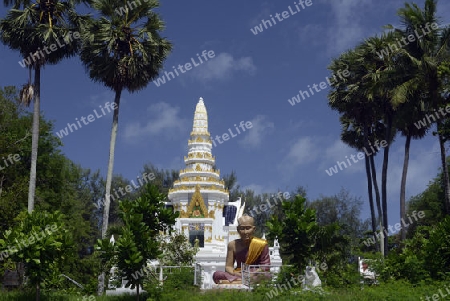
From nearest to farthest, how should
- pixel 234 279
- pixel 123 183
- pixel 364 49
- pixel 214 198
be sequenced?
pixel 234 279 < pixel 364 49 < pixel 214 198 < pixel 123 183

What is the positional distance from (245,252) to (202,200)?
19.9 meters

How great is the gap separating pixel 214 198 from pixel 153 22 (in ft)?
61.9

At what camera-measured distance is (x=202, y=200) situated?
41.5 m

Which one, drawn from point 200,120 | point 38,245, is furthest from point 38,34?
point 200,120

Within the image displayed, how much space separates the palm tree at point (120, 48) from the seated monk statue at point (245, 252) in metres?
8.06

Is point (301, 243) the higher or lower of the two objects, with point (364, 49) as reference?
lower

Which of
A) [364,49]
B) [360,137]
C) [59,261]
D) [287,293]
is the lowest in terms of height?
[287,293]

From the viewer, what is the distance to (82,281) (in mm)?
47000

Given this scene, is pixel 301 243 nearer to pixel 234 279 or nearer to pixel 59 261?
pixel 234 279

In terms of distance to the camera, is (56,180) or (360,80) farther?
(56,180)

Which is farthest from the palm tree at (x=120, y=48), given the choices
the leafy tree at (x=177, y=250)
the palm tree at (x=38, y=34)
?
the leafy tree at (x=177, y=250)

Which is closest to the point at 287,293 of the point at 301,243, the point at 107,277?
the point at 301,243

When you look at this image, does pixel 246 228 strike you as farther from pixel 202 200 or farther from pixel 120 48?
pixel 202 200

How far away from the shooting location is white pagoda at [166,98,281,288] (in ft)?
134
